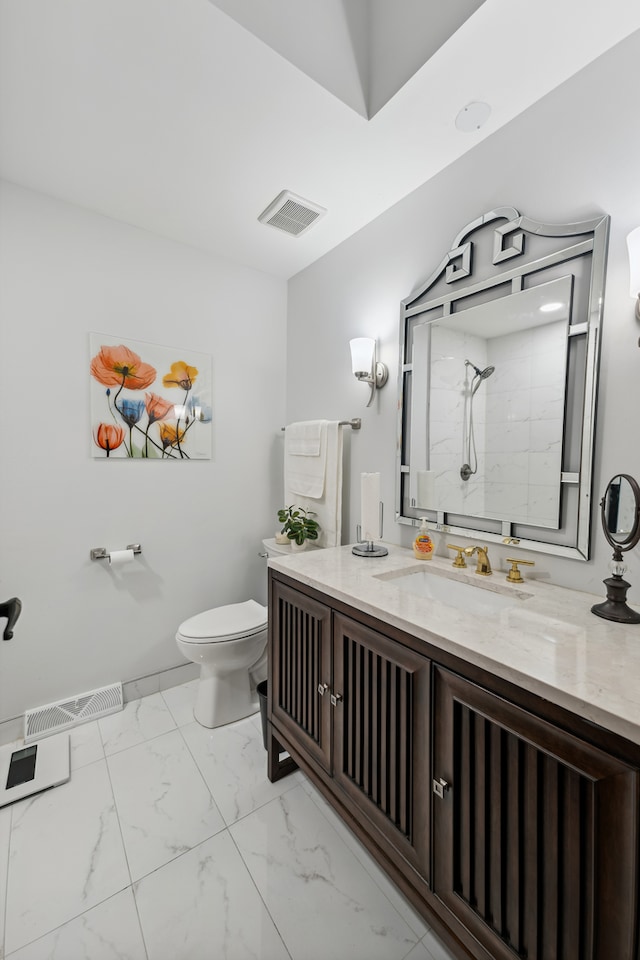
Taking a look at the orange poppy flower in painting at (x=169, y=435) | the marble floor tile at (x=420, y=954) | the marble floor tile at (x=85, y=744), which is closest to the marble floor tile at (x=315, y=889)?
the marble floor tile at (x=420, y=954)

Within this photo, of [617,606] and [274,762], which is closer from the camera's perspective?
[617,606]

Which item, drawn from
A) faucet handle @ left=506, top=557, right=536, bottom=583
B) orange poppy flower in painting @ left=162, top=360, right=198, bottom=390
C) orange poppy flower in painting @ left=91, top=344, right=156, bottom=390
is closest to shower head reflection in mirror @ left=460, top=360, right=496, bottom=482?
faucet handle @ left=506, top=557, right=536, bottom=583

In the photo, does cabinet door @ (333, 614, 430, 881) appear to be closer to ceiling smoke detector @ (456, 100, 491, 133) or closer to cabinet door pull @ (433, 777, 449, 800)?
cabinet door pull @ (433, 777, 449, 800)

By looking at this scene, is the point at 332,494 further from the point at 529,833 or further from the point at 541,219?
the point at 529,833

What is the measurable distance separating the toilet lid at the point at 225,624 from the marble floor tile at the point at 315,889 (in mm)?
679

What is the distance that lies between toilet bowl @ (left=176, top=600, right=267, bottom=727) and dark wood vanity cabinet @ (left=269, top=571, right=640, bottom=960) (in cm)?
63

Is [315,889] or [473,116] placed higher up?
[473,116]

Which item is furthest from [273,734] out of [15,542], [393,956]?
[15,542]

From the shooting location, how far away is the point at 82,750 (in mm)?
1812

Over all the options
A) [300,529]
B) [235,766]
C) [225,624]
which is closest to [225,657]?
[225,624]

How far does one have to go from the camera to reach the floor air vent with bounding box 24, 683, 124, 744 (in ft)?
6.13

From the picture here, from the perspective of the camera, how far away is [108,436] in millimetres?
2055

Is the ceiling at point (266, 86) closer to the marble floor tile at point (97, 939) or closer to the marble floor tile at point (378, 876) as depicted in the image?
the marble floor tile at point (378, 876)

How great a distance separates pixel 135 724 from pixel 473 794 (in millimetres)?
1751
